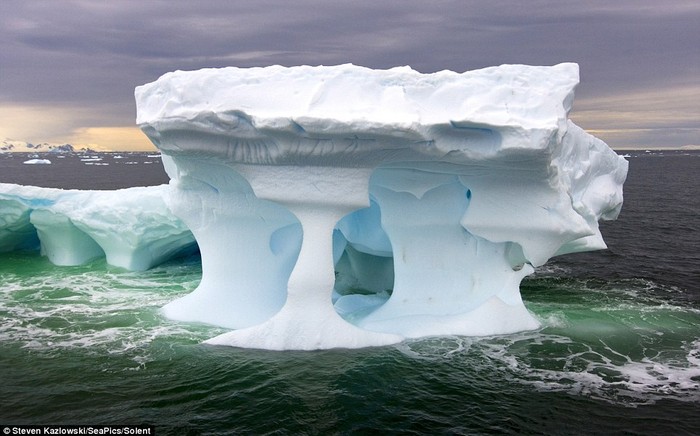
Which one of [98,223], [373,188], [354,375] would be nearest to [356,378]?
[354,375]

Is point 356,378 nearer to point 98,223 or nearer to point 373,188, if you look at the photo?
point 373,188

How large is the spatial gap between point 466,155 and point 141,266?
38.5 ft

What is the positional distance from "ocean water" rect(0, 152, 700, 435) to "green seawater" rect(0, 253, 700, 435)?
0.03 metres

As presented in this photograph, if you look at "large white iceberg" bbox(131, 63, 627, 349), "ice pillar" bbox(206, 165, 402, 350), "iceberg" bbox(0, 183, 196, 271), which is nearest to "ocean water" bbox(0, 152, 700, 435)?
"ice pillar" bbox(206, 165, 402, 350)

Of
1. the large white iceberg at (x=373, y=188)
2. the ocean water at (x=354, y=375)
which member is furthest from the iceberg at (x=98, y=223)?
the large white iceberg at (x=373, y=188)

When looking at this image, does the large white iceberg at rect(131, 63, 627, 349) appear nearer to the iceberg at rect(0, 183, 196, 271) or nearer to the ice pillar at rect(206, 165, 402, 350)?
the ice pillar at rect(206, 165, 402, 350)

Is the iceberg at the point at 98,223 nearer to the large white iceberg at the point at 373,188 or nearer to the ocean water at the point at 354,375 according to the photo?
the ocean water at the point at 354,375

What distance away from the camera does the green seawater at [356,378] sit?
1018 cm

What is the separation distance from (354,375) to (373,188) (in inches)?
182

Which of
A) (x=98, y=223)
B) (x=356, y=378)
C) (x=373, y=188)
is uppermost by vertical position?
(x=373, y=188)

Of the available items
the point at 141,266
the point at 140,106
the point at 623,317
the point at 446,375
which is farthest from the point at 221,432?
the point at 141,266

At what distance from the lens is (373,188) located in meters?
14.8

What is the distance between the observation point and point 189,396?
10.9 metres

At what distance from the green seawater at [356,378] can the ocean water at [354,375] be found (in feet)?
0.11
